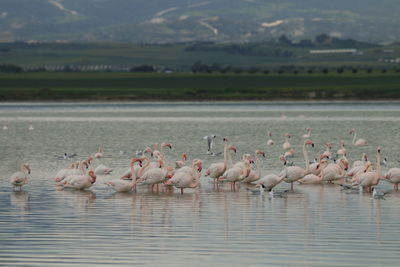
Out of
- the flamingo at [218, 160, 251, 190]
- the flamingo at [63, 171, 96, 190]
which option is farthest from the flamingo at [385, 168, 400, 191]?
the flamingo at [63, 171, 96, 190]

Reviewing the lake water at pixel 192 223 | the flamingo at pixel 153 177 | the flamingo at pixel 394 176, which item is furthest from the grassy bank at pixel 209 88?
the flamingo at pixel 153 177

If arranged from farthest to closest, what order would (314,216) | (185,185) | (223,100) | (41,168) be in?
1. (223,100)
2. (41,168)
3. (185,185)
4. (314,216)

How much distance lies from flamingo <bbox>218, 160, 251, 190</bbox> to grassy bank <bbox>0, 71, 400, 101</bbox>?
80710mm

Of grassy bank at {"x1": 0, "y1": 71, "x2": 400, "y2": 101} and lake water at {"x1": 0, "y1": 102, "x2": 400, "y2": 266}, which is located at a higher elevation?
lake water at {"x1": 0, "y1": 102, "x2": 400, "y2": 266}

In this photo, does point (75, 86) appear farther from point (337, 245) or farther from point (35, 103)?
point (337, 245)

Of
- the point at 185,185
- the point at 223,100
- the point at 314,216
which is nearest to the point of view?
the point at 314,216

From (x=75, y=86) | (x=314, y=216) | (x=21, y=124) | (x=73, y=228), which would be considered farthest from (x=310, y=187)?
(x=75, y=86)

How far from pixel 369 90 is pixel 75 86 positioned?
130ft

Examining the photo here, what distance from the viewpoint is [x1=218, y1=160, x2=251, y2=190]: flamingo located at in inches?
1176

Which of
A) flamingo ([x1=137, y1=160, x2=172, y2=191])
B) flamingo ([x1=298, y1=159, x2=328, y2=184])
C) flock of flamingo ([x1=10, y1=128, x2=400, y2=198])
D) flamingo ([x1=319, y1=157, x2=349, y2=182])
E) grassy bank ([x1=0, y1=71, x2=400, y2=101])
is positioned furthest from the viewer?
grassy bank ([x1=0, y1=71, x2=400, y2=101])

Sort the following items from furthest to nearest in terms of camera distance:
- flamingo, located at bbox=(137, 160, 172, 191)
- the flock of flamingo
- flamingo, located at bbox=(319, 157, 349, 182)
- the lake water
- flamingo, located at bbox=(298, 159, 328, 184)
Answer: flamingo, located at bbox=(319, 157, 349, 182)
flamingo, located at bbox=(298, 159, 328, 184)
flamingo, located at bbox=(137, 160, 172, 191)
the flock of flamingo
the lake water

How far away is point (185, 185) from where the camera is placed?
2855cm

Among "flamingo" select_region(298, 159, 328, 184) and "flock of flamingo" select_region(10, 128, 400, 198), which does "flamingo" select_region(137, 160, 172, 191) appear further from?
"flamingo" select_region(298, 159, 328, 184)

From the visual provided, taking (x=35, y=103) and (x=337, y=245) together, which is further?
(x=35, y=103)
